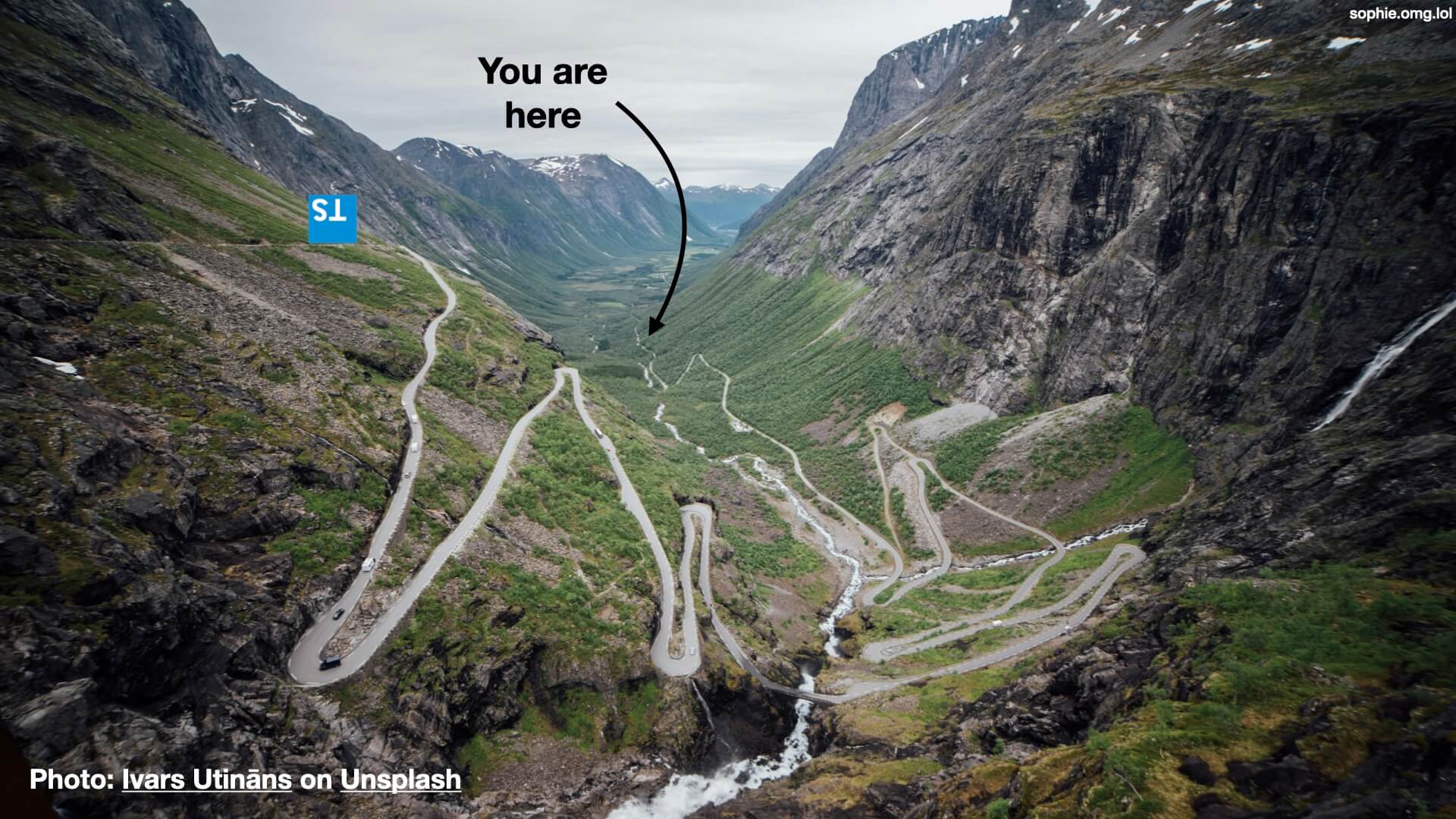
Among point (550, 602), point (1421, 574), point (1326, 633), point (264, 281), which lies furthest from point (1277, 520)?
point (264, 281)

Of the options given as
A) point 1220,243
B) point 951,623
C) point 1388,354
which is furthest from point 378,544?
point 1220,243

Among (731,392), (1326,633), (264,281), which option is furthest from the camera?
(731,392)

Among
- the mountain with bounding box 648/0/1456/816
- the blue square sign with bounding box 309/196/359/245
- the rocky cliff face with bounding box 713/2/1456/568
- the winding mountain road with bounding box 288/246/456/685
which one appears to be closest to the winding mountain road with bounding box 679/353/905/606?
the mountain with bounding box 648/0/1456/816

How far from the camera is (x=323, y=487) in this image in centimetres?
4225

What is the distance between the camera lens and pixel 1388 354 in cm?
5100

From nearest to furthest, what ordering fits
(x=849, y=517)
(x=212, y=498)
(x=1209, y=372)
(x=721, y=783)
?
(x=212, y=498) → (x=721, y=783) → (x=1209, y=372) → (x=849, y=517)

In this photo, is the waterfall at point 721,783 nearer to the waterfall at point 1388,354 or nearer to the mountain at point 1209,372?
the mountain at point 1209,372

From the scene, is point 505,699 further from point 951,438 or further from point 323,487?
point 951,438

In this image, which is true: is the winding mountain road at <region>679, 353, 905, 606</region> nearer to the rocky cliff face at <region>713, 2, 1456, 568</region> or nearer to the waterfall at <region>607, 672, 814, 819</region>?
the waterfall at <region>607, 672, 814, 819</region>

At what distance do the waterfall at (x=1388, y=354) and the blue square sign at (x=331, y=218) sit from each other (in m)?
84.7

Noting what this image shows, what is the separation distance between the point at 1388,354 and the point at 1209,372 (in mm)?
16691

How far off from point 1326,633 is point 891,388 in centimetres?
9130

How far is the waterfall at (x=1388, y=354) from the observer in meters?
49.1

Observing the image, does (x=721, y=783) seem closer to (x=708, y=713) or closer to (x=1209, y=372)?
(x=708, y=713)
